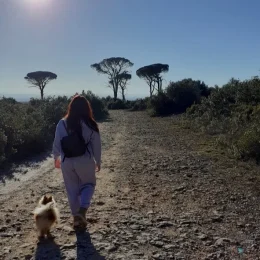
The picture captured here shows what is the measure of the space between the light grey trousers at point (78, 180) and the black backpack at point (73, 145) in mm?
87

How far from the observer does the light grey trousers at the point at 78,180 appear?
4996 mm

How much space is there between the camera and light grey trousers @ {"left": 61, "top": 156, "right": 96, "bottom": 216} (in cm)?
500

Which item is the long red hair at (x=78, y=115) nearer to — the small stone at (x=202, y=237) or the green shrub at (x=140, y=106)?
the small stone at (x=202, y=237)

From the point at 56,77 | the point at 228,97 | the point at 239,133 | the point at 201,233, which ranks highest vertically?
the point at 56,77

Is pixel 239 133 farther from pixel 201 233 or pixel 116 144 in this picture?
pixel 201 233

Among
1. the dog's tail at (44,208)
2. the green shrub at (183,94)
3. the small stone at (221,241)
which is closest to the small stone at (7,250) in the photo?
the dog's tail at (44,208)

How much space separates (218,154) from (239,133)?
4.46 feet

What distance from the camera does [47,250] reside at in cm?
448

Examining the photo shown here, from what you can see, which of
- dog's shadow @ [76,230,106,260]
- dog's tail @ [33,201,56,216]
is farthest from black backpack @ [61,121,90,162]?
dog's shadow @ [76,230,106,260]

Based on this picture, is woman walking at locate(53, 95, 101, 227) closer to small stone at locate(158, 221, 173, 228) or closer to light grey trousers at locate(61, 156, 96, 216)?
light grey trousers at locate(61, 156, 96, 216)

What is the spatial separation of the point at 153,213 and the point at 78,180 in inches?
60.2

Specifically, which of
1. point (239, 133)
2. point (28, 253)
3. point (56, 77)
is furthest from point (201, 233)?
point (56, 77)

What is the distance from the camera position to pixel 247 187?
759 centimetres

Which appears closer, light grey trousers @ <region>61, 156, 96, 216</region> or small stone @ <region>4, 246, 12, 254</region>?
small stone @ <region>4, 246, 12, 254</region>
